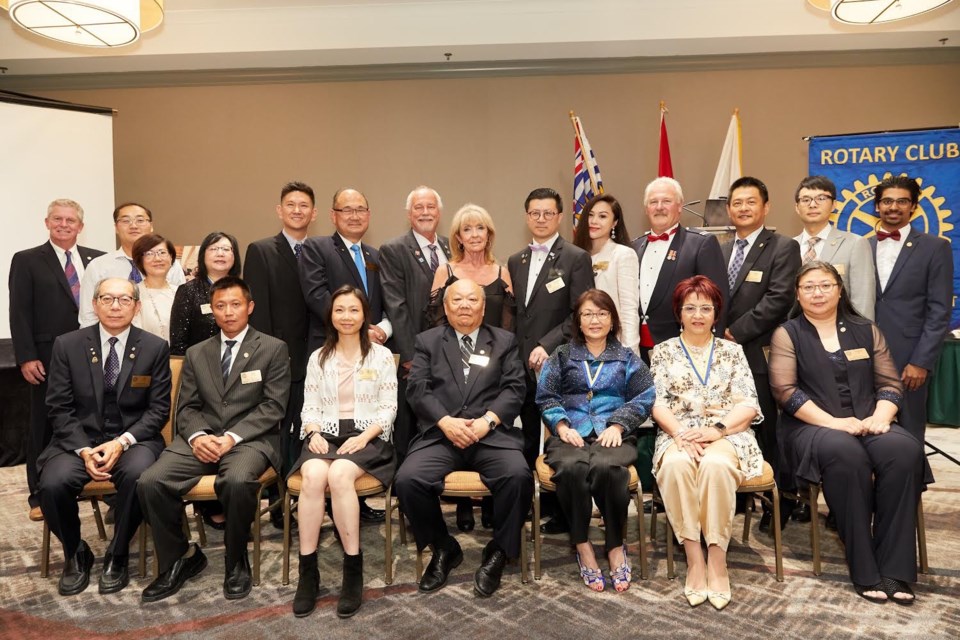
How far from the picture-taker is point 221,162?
6.60 m

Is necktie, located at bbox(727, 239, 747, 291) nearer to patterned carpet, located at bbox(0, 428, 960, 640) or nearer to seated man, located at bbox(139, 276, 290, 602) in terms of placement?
patterned carpet, located at bbox(0, 428, 960, 640)

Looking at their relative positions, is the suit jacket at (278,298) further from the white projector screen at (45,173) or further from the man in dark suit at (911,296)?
the man in dark suit at (911,296)

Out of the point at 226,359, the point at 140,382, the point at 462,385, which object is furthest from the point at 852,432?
the point at 140,382

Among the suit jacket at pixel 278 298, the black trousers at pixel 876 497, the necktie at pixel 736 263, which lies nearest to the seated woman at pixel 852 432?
the black trousers at pixel 876 497

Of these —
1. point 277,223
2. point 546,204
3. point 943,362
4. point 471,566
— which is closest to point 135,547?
point 471,566

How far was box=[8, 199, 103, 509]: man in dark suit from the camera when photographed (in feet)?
12.5

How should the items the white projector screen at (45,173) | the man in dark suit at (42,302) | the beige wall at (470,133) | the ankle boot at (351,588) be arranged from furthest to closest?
the beige wall at (470,133)
the white projector screen at (45,173)
the man in dark suit at (42,302)
the ankle boot at (351,588)

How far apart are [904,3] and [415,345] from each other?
12.7 feet

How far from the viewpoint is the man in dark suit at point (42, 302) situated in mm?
3807

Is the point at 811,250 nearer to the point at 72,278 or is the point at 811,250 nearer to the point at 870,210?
the point at 870,210

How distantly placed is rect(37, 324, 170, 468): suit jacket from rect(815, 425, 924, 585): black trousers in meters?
3.00

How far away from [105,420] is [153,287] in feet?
2.79

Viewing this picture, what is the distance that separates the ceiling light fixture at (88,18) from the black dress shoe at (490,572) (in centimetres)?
367

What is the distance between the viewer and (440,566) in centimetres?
284
